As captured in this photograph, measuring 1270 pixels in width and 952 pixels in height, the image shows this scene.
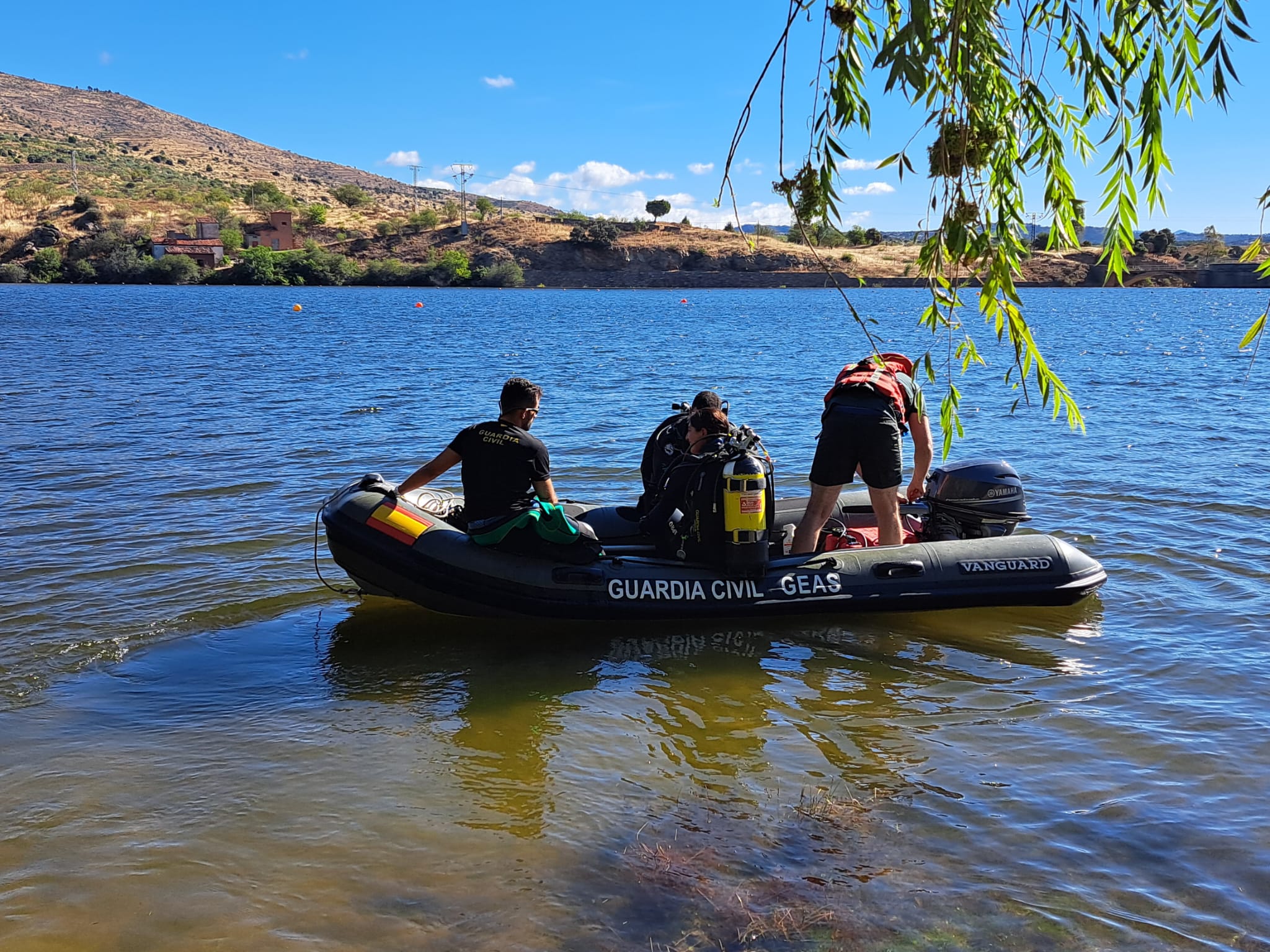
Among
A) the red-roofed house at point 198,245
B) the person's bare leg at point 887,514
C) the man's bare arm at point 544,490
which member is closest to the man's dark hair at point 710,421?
the man's bare arm at point 544,490

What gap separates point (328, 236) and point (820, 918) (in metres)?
112

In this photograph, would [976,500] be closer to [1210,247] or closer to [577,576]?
[577,576]

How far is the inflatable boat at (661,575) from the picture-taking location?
22.4 ft

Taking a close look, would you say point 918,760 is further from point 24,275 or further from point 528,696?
point 24,275

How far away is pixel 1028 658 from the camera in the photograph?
6699 millimetres

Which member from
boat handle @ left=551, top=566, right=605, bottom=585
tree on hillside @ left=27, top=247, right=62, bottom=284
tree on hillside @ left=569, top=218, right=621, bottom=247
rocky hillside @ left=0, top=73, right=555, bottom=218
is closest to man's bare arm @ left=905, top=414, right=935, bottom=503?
boat handle @ left=551, top=566, right=605, bottom=585

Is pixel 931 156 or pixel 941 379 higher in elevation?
pixel 931 156

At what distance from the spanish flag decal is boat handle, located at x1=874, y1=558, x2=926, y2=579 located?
302cm

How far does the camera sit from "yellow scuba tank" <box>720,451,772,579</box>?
258 inches

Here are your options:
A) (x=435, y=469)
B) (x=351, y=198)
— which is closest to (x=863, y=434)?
(x=435, y=469)

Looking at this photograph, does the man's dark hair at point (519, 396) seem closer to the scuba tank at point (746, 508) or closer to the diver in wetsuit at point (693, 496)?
the diver in wetsuit at point (693, 496)

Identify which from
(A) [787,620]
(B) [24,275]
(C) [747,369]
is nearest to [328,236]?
(B) [24,275]

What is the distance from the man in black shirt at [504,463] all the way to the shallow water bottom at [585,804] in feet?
3.05

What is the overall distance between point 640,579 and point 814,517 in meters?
1.31
